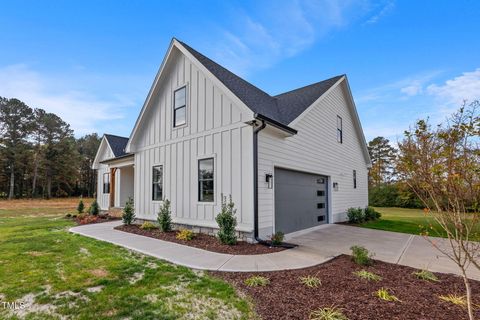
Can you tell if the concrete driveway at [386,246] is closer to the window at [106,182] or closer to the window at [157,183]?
the window at [157,183]

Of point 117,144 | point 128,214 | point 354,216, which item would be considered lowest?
point 354,216

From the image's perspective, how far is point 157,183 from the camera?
33.8 ft

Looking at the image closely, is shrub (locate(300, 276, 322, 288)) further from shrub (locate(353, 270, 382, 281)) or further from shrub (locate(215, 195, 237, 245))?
shrub (locate(215, 195, 237, 245))

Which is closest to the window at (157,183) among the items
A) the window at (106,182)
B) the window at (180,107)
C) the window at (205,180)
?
the window at (180,107)

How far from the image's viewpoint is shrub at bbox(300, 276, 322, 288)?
3.96 m

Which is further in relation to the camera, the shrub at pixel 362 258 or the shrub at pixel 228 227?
the shrub at pixel 228 227

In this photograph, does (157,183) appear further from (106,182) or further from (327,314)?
(106,182)

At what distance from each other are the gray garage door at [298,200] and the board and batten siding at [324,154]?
1.16ft

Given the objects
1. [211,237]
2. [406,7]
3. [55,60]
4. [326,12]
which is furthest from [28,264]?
[406,7]

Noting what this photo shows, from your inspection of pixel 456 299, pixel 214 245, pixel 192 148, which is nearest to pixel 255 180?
pixel 214 245

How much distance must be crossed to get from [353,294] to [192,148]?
660cm

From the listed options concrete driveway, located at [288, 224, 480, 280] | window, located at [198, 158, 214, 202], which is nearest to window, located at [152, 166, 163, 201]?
A: window, located at [198, 158, 214, 202]

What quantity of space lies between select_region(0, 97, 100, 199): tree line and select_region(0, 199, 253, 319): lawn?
40604 mm

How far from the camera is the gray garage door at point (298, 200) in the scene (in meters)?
8.19
